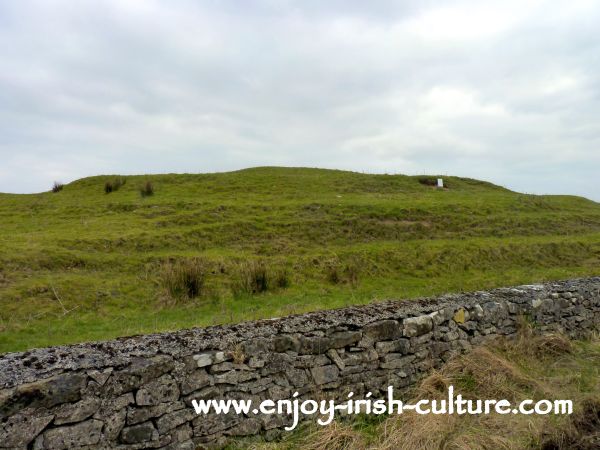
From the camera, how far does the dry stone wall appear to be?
3.27m

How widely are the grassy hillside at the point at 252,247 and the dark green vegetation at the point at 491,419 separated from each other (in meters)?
4.80

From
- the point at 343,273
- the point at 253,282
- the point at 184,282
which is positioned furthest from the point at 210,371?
the point at 343,273

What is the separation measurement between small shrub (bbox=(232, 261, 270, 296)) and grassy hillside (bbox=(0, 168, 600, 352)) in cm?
6

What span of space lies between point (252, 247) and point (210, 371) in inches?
508

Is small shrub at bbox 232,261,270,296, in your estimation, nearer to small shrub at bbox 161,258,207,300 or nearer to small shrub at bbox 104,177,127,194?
small shrub at bbox 161,258,207,300

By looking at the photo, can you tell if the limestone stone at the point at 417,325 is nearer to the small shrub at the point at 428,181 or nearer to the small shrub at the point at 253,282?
the small shrub at the point at 253,282

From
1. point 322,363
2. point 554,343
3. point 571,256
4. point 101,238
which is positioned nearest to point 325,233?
point 101,238

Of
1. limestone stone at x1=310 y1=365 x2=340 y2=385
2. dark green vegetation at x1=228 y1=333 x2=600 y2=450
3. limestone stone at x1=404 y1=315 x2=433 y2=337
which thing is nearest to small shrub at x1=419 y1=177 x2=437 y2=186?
dark green vegetation at x1=228 y1=333 x2=600 y2=450

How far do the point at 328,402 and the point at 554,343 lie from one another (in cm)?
413

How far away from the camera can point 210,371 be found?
4043mm

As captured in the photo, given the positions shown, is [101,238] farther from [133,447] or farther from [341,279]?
[133,447]

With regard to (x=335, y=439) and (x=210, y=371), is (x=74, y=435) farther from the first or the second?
(x=335, y=439)

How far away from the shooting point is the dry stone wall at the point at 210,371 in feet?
10.7

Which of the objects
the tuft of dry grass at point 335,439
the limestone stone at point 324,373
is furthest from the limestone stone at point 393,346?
the tuft of dry grass at point 335,439
